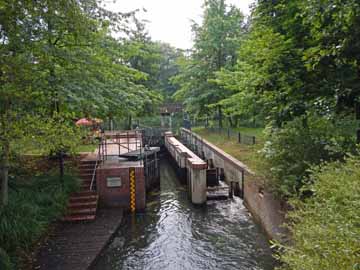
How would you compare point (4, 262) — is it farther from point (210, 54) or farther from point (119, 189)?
point (210, 54)

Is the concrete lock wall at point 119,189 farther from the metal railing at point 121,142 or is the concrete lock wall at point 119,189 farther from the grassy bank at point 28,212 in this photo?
the metal railing at point 121,142

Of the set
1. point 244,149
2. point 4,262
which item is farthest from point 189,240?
point 244,149

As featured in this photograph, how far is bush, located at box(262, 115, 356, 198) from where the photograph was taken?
251 inches

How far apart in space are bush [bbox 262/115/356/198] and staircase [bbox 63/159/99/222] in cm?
582

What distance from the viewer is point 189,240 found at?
8570mm

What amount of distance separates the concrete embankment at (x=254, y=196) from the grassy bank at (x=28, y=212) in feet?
18.0

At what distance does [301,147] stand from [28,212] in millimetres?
6663

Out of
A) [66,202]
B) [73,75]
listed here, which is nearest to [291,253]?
[73,75]

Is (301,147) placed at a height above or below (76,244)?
above

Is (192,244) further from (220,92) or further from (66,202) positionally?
(220,92)

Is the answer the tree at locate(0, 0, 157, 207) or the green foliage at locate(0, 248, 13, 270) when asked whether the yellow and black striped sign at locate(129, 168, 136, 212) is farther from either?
the green foliage at locate(0, 248, 13, 270)

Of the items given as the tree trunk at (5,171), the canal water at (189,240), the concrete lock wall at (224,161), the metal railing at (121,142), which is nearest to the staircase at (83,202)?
the canal water at (189,240)

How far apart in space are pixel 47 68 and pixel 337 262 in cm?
686

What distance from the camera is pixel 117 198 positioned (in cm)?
1102
